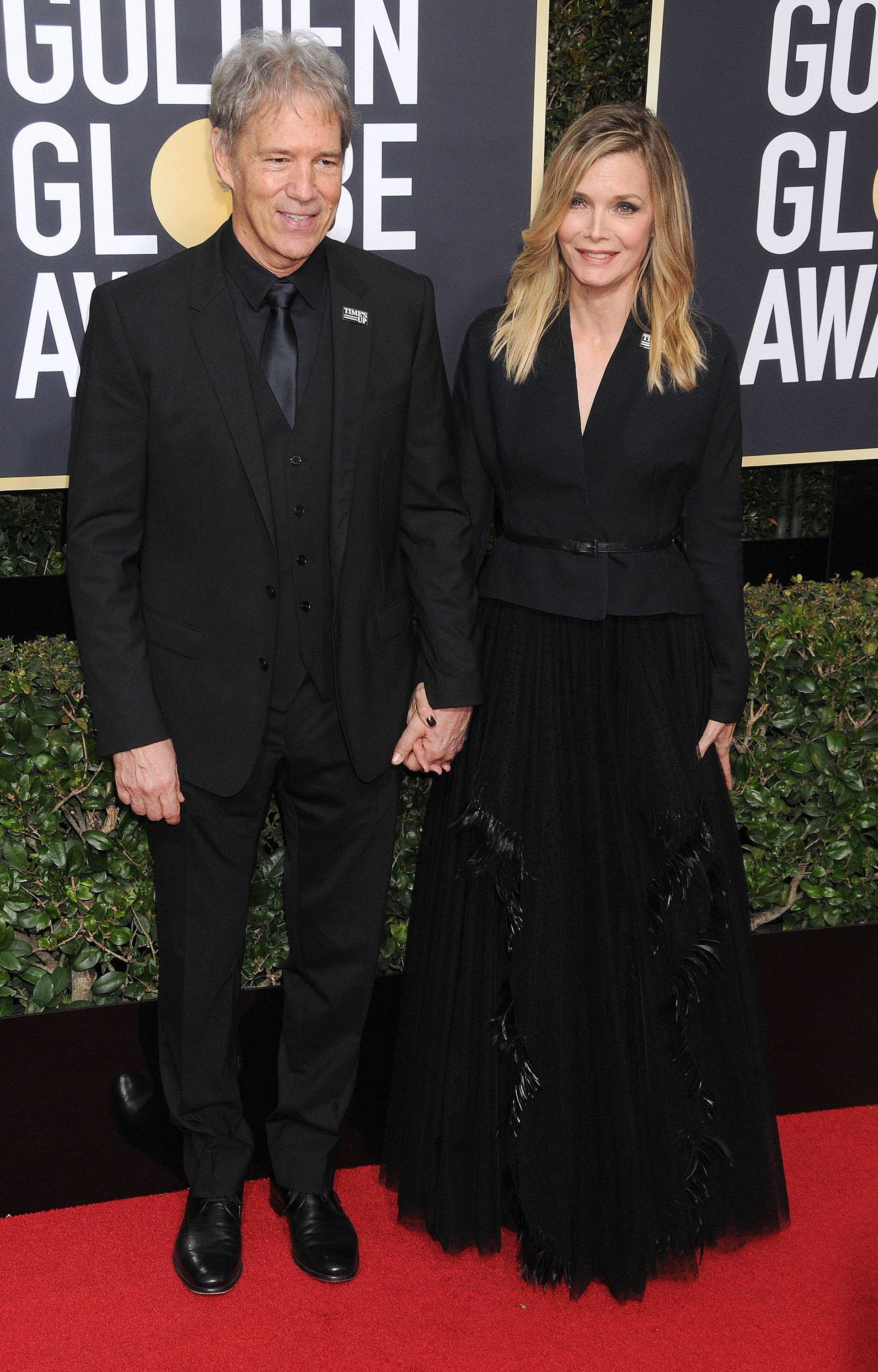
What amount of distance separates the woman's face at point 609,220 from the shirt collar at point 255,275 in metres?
0.49

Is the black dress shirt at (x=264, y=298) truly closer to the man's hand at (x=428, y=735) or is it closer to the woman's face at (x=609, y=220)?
the woman's face at (x=609, y=220)

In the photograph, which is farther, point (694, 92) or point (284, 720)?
point (694, 92)

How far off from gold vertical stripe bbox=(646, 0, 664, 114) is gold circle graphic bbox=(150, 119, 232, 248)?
3.29 feet

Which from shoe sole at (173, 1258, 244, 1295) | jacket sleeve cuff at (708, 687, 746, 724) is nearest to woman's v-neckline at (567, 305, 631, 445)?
jacket sleeve cuff at (708, 687, 746, 724)

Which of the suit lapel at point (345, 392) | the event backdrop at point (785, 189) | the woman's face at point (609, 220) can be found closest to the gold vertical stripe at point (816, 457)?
the event backdrop at point (785, 189)

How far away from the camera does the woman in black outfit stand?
8.11 feet

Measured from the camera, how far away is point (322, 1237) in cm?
269

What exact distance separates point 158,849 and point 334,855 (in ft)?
1.14

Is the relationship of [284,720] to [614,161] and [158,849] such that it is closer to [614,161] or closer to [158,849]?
[158,849]

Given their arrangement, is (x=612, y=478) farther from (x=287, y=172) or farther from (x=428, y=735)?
(x=287, y=172)

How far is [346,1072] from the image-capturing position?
8.97ft

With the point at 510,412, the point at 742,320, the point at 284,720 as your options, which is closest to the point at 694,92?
the point at 742,320

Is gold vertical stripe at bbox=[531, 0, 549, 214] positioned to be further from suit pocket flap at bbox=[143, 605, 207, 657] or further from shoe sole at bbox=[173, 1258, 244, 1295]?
shoe sole at bbox=[173, 1258, 244, 1295]

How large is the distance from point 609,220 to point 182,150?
3.19 feet
